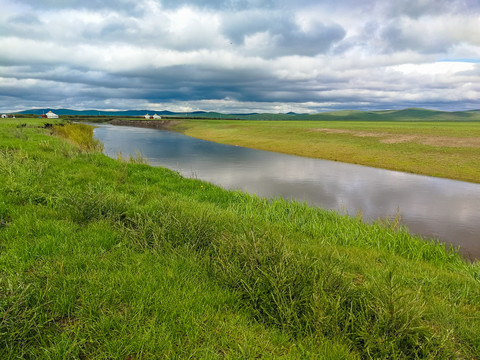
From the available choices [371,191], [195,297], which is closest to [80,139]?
[371,191]

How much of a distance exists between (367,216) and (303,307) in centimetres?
1110

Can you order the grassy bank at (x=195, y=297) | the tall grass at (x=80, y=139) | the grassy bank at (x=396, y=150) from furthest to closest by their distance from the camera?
the tall grass at (x=80, y=139)
the grassy bank at (x=396, y=150)
the grassy bank at (x=195, y=297)

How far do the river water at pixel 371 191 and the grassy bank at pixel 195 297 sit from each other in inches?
241

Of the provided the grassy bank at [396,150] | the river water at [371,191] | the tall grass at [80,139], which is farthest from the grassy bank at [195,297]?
the grassy bank at [396,150]

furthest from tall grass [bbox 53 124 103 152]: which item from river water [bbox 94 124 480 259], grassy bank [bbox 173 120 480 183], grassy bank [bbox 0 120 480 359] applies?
grassy bank [bbox 173 120 480 183]

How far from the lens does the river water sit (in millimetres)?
13070

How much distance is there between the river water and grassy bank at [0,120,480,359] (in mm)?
6133

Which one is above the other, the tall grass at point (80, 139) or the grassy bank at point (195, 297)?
the tall grass at point (80, 139)

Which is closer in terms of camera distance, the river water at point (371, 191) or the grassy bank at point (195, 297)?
the grassy bank at point (195, 297)

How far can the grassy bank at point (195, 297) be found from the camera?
348 cm

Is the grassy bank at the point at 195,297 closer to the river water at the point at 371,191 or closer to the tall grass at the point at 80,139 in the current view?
the river water at the point at 371,191

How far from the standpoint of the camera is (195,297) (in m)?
4.34

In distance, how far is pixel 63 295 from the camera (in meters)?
4.04

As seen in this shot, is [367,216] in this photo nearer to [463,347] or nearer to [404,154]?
[463,347]
